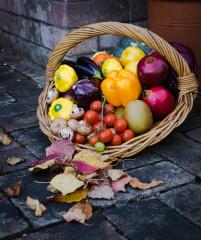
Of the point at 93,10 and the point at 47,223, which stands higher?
the point at 93,10

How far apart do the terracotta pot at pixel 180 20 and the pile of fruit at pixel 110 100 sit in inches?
25.3

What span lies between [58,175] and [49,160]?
20cm

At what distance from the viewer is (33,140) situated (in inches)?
120

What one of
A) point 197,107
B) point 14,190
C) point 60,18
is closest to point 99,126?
point 14,190

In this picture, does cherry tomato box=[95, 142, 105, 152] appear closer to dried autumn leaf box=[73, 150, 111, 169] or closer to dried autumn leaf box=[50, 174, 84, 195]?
dried autumn leaf box=[73, 150, 111, 169]

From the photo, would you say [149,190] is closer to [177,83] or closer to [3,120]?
[177,83]

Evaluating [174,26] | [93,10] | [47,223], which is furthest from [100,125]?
[93,10]

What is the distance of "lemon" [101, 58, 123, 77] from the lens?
2996 millimetres

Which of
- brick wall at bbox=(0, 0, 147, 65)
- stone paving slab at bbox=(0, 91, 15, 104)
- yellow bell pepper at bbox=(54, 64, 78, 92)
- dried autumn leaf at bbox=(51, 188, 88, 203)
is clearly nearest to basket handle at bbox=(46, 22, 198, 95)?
yellow bell pepper at bbox=(54, 64, 78, 92)

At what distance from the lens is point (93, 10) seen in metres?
4.15

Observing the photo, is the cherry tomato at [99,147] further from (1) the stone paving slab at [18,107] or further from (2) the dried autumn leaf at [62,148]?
(1) the stone paving slab at [18,107]

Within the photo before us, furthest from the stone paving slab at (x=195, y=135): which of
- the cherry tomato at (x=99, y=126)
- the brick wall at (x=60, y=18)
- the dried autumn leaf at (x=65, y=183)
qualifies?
the brick wall at (x=60, y=18)

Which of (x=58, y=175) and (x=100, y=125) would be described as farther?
(x=100, y=125)

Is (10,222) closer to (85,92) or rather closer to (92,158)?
(92,158)
